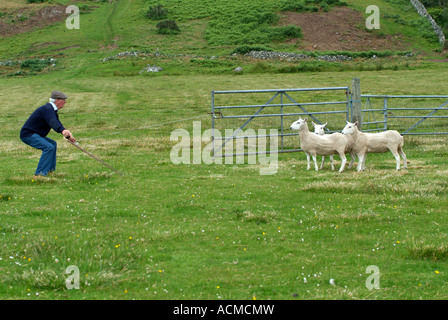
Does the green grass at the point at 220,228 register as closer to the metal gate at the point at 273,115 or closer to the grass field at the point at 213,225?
the grass field at the point at 213,225

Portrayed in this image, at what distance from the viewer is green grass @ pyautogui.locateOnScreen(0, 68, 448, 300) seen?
6387mm

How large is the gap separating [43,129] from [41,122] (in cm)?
18

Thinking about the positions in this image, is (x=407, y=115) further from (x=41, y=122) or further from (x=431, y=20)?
(x=431, y=20)

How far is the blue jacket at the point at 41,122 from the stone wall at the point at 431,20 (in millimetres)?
53746

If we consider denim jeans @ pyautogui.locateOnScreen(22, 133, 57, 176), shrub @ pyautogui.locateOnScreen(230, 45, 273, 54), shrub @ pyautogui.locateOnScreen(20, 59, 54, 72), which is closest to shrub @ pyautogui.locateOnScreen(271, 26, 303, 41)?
shrub @ pyautogui.locateOnScreen(230, 45, 273, 54)

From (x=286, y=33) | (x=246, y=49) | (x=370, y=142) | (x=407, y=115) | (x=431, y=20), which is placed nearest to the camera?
(x=370, y=142)

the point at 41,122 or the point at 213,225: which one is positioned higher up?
the point at 41,122

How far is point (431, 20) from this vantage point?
229 feet

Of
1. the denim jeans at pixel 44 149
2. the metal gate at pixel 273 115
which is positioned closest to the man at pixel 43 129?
the denim jeans at pixel 44 149

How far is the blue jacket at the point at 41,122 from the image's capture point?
41.4ft

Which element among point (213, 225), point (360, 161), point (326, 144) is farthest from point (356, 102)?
point (213, 225)

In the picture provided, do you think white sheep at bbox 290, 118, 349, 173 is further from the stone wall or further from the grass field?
the stone wall

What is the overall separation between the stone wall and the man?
53584mm
